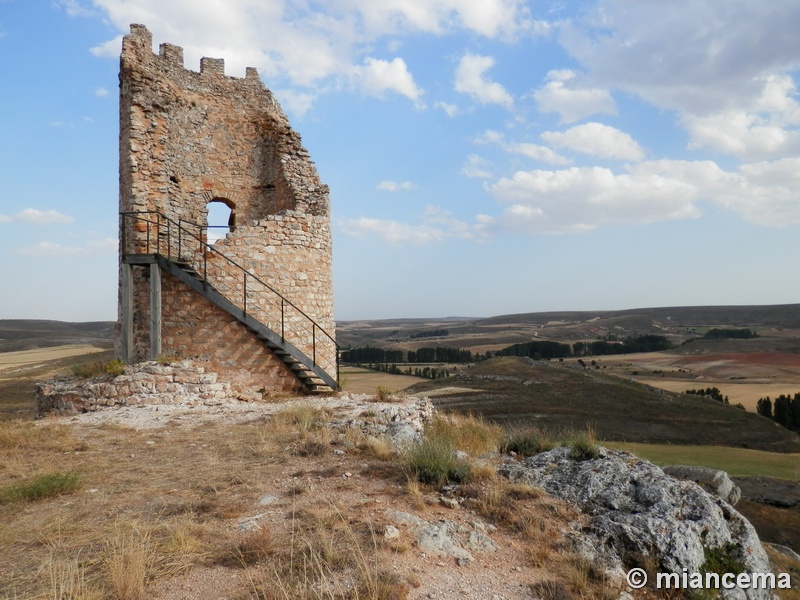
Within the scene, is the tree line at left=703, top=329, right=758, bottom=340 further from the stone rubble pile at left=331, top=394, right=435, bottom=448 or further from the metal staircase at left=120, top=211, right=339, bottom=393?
the stone rubble pile at left=331, top=394, right=435, bottom=448

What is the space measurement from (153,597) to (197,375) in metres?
8.07

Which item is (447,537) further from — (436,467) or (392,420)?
(392,420)

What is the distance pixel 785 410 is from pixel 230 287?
43.8 m

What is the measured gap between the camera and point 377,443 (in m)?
6.95

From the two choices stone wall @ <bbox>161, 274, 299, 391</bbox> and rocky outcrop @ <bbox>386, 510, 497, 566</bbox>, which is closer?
Result: rocky outcrop @ <bbox>386, 510, 497, 566</bbox>

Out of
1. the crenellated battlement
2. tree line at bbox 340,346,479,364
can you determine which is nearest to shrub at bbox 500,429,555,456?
the crenellated battlement

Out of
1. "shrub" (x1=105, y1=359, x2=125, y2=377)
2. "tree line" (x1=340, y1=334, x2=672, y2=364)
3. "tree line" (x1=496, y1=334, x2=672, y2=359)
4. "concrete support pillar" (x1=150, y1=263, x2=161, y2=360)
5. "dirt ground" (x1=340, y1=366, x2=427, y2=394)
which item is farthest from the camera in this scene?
"tree line" (x1=496, y1=334, x2=672, y2=359)

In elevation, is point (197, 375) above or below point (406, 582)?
above

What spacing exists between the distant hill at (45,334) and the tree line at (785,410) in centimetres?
5026

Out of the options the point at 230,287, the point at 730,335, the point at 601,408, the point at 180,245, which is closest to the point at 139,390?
the point at 230,287

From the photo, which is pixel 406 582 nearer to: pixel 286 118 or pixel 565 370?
pixel 286 118

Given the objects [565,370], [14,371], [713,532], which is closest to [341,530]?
[713,532]

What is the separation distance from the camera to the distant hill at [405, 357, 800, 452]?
1117 inches
